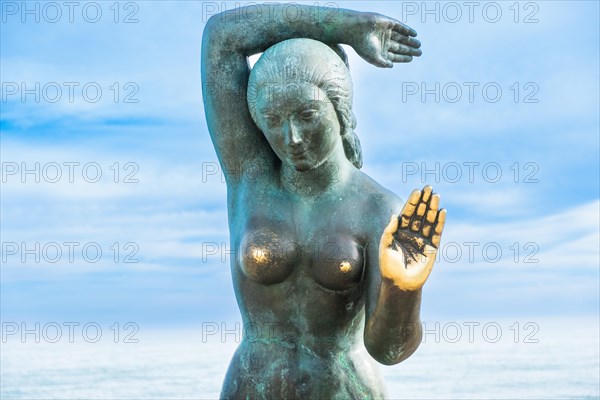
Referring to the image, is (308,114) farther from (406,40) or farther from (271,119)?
(406,40)

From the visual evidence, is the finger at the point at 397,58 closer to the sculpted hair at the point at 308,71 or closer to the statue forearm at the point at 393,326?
the sculpted hair at the point at 308,71

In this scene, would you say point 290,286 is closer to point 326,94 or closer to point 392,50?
point 326,94

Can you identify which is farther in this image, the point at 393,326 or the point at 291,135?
the point at 291,135

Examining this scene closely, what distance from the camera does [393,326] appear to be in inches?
205

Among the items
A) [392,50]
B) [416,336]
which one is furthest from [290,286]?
[392,50]

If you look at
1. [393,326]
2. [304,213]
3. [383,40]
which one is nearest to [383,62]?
[383,40]

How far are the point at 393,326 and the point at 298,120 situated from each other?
51.9 inches

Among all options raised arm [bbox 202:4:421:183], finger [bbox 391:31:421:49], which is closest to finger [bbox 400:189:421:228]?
raised arm [bbox 202:4:421:183]

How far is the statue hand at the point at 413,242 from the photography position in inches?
196

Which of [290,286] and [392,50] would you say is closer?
[290,286]

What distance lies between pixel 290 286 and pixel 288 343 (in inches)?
14.1

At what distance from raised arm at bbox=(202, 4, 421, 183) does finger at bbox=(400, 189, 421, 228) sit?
123cm

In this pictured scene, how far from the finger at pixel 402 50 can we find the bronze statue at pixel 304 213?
0.08m

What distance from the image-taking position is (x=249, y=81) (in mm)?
5609
